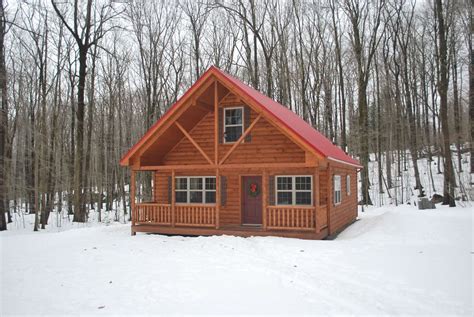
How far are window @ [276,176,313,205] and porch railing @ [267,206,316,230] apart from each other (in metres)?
0.73

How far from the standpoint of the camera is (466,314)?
547 centimetres

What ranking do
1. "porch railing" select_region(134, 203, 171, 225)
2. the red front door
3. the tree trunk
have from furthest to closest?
the tree trunk, the red front door, "porch railing" select_region(134, 203, 171, 225)

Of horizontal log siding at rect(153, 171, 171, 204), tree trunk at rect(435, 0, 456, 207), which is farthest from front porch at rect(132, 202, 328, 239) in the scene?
tree trunk at rect(435, 0, 456, 207)

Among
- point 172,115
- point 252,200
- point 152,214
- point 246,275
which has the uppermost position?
point 172,115

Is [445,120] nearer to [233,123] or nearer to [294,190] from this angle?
[294,190]

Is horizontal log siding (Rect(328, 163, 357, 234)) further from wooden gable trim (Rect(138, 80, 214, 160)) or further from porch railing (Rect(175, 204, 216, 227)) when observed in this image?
wooden gable trim (Rect(138, 80, 214, 160))

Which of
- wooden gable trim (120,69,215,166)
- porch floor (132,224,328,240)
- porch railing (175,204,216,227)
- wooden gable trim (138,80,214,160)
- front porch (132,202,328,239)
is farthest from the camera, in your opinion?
porch railing (175,204,216,227)

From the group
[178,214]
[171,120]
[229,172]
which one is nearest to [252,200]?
[229,172]

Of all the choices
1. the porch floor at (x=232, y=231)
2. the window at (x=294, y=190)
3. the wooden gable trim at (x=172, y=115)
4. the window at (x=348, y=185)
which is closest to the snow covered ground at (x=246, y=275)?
the porch floor at (x=232, y=231)

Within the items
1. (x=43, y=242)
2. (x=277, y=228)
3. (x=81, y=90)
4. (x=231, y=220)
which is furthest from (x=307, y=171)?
(x=81, y=90)

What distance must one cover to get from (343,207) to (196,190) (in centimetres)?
646

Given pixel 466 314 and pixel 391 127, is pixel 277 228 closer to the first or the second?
pixel 466 314

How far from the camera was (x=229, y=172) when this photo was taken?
14.1 meters

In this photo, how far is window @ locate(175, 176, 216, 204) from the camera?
14.5 meters
